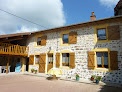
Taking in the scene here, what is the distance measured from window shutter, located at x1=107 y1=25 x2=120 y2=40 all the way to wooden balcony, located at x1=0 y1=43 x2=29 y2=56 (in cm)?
952

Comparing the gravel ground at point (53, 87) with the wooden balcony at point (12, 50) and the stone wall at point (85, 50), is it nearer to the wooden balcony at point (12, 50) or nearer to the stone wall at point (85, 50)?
the stone wall at point (85, 50)

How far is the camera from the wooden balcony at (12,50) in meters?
9.62

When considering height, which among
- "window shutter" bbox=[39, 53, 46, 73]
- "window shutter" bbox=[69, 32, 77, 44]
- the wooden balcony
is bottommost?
"window shutter" bbox=[39, 53, 46, 73]

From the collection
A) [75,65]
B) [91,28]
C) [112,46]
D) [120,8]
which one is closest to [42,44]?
[75,65]

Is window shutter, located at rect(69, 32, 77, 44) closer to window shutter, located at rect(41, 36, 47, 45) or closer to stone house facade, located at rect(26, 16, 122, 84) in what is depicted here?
stone house facade, located at rect(26, 16, 122, 84)

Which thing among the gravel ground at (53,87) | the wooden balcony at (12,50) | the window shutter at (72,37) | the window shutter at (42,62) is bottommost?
the gravel ground at (53,87)

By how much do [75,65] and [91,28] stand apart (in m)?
3.60

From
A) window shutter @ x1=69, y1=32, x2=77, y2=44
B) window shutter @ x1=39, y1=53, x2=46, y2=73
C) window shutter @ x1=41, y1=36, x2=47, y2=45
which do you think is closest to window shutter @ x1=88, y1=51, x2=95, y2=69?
window shutter @ x1=69, y1=32, x2=77, y2=44

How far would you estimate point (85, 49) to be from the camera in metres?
8.34

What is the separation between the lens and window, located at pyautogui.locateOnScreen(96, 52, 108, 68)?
7533mm

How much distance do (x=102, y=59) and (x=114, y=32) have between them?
231cm

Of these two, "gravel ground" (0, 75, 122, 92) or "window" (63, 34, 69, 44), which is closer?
"gravel ground" (0, 75, 122, 92)

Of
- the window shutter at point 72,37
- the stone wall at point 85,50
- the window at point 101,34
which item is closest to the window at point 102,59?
the stone wall at point 85,50

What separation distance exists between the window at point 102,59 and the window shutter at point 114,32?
137 centimetres
